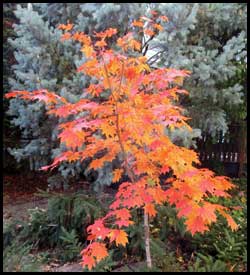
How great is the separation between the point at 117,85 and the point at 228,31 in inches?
103

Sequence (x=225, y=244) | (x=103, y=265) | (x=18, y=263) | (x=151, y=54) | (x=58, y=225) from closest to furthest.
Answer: (x=18, y=263)
(x=103, y=265)
(x=225, y=244)
(x=58, y=225)
(x=151, y=54)

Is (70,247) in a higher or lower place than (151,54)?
lower

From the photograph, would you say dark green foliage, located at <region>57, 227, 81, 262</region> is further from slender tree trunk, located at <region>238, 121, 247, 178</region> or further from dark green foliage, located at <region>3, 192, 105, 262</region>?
slender tree trunk, located at <region>238, 121, 247, 178</region>

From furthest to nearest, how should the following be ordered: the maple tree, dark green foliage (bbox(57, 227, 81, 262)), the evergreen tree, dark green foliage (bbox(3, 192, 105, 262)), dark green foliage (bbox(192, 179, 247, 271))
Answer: the evergreen tree
dark green foliage (bbox(3, 192, 105, 262))
dark green foliage (bbox(57, 227, 81, 262))
dark green foliage (bbox(192, 179, 247, 271))
the maple tree

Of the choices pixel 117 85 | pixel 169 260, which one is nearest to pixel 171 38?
pixel 117 85

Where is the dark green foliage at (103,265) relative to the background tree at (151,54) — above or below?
below

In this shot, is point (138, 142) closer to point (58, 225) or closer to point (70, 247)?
point (70, 247)

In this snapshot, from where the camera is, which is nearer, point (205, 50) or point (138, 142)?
point (138, 142)

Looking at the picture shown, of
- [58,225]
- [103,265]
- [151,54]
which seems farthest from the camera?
[151,54]

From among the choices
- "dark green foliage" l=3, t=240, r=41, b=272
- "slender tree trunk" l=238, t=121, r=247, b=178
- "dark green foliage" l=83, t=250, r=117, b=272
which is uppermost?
"slender tree trunk" l=238, t=121, r=247, b=178

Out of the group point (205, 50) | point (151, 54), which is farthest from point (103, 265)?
point (205, 50)

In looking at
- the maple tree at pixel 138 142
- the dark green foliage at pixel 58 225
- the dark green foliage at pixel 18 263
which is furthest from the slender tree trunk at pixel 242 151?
the dark green foliage at pixel 18 263

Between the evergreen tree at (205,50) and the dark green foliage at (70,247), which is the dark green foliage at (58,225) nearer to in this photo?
the dark green foliage at (70,247)

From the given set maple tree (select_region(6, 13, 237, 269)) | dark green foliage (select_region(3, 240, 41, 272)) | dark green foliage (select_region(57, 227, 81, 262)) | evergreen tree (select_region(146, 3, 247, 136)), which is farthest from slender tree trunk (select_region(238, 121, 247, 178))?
dark green foliage (select_region(3, 240, 41, 272))
